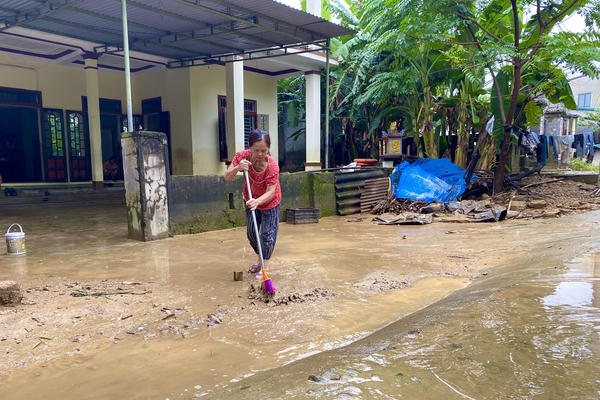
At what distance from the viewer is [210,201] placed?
7.69m

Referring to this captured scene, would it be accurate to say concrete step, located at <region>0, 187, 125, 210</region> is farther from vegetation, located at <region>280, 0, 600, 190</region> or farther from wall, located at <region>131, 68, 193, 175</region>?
vegetation, located at <region>280, 0, 600, 190</region>

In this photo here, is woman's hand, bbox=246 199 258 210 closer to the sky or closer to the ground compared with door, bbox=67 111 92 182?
closer to the ground

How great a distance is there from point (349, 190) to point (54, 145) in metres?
8.68

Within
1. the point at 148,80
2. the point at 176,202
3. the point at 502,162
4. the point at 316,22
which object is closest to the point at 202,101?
the point at 148,80

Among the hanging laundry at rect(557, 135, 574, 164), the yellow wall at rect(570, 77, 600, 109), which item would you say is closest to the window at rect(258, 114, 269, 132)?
the hanging laundry at rect(557, 135, 574, 164)

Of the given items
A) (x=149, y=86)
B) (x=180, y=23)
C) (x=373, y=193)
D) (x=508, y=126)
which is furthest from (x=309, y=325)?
(x=149, y=86)

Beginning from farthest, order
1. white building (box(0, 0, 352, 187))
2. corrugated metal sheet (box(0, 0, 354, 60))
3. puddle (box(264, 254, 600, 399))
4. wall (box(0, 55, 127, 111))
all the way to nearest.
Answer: wall (box(0, 55, 127, 111))
white building (box(0, 0, 352, 187))
corrugated metal sheet (box(0, 0, 354, 60))
puddle (box(264, 254, 600, 399))

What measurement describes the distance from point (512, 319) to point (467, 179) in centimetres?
923

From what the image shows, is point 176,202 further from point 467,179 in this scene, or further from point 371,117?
point 371,117

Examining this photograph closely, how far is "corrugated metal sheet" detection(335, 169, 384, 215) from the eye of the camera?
10.2 metres

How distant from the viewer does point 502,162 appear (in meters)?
10.3

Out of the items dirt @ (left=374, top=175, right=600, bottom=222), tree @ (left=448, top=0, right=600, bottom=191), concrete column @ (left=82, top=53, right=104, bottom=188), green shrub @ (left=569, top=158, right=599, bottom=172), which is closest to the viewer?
tree @ (left=448, top=0, right=600, bottom=191)

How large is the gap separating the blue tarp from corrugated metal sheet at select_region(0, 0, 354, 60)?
3.95m

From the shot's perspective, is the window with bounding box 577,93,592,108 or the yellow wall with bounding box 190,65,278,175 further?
the window with bounding box 577,93,592,108
